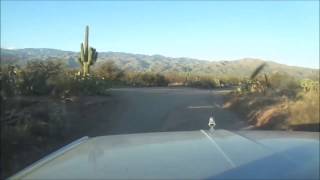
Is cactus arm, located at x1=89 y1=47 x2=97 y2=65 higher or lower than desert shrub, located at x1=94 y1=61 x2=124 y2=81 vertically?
higher

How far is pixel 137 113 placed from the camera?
24.8 meters

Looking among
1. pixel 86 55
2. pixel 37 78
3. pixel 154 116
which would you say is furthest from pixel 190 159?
pixel 86 55

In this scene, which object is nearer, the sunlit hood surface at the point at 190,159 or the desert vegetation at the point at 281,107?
the sunlit hood surface at the point at 190,159

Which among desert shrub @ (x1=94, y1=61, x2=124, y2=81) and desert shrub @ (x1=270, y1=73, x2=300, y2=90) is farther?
desert shrub @ (x1=94, y1=61, x2=124, y2=81)

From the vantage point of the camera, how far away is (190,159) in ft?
10.6

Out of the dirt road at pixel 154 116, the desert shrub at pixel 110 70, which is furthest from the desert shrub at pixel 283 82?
the desert shrub at pixel 110 70

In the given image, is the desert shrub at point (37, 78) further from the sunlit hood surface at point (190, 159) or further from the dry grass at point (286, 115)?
the sunlit hood surface at point (190, 159)

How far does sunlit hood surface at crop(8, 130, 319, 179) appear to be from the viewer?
9.71 feet

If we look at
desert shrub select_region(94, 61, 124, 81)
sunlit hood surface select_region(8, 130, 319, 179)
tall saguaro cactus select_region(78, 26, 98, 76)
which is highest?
sunlit hood surface select_region(8, 130, 319, 179)

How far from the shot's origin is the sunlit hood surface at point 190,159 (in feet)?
9.71

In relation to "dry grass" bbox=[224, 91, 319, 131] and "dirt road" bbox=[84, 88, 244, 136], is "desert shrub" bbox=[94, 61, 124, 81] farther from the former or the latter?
"dry grass" bbox=[224, 91, 319, 131]

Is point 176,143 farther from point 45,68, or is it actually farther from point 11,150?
point 45,68

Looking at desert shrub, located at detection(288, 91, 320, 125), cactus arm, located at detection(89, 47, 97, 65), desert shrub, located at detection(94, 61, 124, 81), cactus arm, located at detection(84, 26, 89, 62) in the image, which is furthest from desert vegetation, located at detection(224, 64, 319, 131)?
desert shrub, located at detection(94, 61, 124, 81)

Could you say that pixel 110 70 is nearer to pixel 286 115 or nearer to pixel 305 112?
pixel 286 115
